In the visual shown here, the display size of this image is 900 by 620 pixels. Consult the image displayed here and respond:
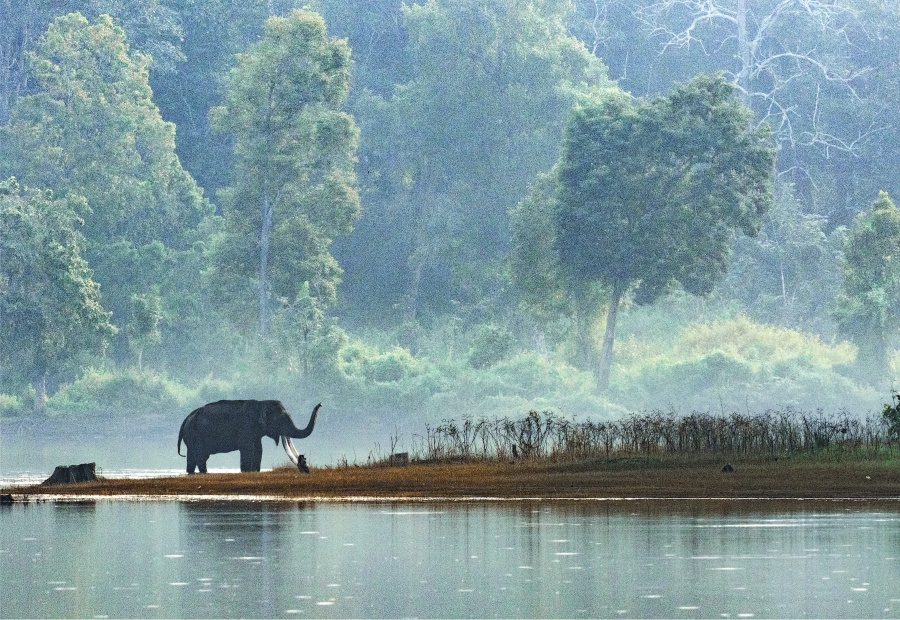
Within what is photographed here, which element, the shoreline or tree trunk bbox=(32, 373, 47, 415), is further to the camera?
tree trunk bbox=(32, 373, 47, 415)

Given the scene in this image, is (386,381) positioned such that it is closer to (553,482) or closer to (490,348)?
(490,348)

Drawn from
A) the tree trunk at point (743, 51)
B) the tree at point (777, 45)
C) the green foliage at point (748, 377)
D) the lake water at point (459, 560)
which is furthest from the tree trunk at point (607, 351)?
the lake water at point (459, 560)

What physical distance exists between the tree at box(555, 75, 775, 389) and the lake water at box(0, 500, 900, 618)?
131ft

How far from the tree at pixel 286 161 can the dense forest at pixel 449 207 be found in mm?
102

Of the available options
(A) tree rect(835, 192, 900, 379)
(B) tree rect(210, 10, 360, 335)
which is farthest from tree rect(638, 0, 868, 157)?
(B) tree rect(210, 10, 360, 335)

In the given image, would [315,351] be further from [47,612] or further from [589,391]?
[47,612]

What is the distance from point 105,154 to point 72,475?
46.0 metres

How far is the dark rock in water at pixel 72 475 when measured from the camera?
32.7 m

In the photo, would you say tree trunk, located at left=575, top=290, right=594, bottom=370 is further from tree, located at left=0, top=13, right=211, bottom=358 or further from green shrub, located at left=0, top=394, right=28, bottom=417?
green shrub, located at left=0, top=394, right=28, bottom=417

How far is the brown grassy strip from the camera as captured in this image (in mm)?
29625

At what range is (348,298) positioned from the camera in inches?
3265

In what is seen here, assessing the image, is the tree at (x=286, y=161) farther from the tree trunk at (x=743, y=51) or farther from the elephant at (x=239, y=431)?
the elephant at (x=239, y=431)

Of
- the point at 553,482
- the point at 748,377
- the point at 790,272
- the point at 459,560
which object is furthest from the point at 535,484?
the point at 790,272

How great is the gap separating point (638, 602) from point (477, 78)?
66.7m
